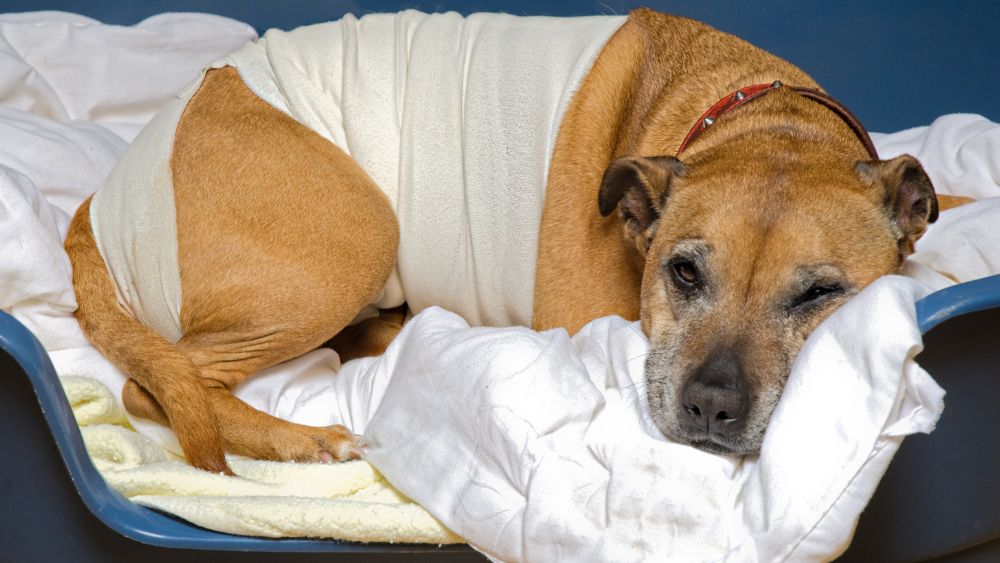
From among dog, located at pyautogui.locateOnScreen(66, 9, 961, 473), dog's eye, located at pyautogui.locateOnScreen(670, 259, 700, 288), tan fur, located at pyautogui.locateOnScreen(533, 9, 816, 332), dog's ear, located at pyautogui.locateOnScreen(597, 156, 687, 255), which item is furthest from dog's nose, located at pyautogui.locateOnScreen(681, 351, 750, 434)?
tan fur, located at pyautogui.locateOnScreen(533, 9, 816, 332)

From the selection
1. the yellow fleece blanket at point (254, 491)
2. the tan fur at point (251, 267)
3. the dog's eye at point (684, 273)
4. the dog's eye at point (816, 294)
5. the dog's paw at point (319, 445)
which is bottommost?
the dog's paw at point (319, 445)

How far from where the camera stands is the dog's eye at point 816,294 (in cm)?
263

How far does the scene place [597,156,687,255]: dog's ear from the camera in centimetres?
296

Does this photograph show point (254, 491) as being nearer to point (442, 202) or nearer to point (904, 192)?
point (442, 202)

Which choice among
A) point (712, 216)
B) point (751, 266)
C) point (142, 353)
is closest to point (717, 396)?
point (751, 266)

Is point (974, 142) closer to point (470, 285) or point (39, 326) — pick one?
point (470, 285)

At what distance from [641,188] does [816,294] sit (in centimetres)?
63

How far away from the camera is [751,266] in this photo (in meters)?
2.65

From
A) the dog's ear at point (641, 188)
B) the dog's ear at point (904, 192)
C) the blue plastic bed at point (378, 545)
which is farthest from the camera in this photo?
the dog's ear at point (641, 188)

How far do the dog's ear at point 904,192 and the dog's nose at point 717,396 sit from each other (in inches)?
27.4

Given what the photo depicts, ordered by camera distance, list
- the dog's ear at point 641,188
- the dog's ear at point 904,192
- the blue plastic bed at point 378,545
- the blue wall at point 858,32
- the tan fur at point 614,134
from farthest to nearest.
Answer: the blue wall at point 858,32 → the tan fur at point 614,134 → the dog's ear at point 641,188 → the dog's ear at point 904,192 → the blue plastic bed at point 378,545

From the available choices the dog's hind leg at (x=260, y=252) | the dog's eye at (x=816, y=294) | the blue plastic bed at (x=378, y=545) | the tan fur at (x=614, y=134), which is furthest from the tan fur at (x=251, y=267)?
the dog's eye at (x=816, y=294)

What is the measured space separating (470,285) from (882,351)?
1.77 m

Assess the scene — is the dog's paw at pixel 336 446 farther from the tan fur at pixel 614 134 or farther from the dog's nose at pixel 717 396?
the dog's nose at pixel 717 396
